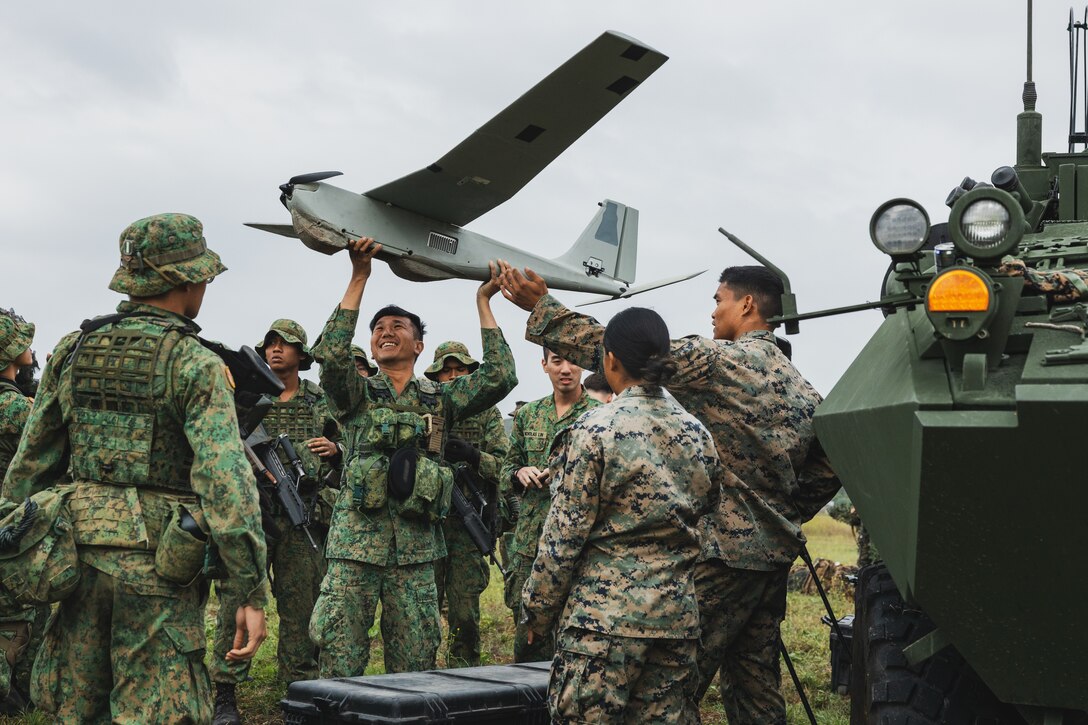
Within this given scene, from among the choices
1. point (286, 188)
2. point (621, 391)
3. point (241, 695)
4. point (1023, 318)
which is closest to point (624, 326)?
point (621, 391)

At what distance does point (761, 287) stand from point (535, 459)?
275cm

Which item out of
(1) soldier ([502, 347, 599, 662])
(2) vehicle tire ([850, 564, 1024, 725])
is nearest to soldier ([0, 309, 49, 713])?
(1) soldier ([502, 347, 599, 662])

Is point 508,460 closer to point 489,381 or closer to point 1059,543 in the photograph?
point 489,381

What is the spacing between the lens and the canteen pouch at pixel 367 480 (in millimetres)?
6262

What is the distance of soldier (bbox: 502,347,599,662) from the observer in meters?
7.33

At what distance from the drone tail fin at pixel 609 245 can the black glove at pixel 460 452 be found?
10.3ft

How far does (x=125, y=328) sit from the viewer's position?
3.97 metres

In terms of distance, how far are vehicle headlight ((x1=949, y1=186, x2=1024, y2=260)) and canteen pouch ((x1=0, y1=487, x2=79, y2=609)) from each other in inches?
109

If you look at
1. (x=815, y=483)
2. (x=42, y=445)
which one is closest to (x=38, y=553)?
(x=42, y=445)

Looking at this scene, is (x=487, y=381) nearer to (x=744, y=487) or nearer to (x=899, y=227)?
(x=744, y=487)

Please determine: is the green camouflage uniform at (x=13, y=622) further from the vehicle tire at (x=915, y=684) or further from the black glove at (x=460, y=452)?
the vehicle tire at (x=915, y=684)

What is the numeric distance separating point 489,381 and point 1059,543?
11.9 feet

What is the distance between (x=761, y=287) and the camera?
5.26 meters

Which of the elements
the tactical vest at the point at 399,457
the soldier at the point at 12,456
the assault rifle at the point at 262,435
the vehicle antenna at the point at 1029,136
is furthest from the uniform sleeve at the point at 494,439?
the vehicle antenna at the point at 1029,136
